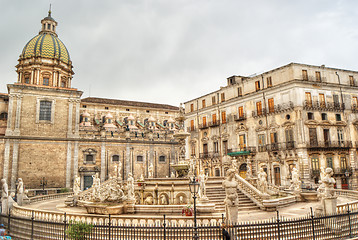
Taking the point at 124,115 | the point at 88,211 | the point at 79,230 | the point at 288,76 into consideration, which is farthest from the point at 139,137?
the point at 79,230

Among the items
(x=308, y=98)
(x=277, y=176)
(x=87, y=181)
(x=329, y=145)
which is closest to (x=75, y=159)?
(x=87, y=181)

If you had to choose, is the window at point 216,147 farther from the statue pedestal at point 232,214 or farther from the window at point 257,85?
the statue pedestal at point 232,214

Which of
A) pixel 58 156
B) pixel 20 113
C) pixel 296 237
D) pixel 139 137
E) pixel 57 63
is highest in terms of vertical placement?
pixel 57 63

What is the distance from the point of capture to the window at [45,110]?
37062 mm

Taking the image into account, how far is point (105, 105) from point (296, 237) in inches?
1939

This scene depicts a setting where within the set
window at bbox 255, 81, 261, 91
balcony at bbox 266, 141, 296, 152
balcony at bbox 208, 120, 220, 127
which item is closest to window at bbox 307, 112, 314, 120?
balcony at bbox 266, 141, 296, 152

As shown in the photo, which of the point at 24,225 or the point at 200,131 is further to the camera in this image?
the point at 200,131

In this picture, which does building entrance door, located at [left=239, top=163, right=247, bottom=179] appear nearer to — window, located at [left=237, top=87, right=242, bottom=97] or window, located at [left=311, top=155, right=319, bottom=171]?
window, located at [left=311, top=155, right=319, bottom=171]

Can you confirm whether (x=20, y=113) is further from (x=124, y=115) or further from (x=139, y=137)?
(x=124, y=115)

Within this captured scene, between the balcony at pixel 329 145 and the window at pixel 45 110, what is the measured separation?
104 feet

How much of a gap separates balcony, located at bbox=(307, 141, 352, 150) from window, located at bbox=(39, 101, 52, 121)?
31.6m

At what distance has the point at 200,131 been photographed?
131 feet

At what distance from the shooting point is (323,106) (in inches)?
1168

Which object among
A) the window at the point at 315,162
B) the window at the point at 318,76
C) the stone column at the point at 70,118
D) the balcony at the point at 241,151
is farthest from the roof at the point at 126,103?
the window at the point at 315,162
